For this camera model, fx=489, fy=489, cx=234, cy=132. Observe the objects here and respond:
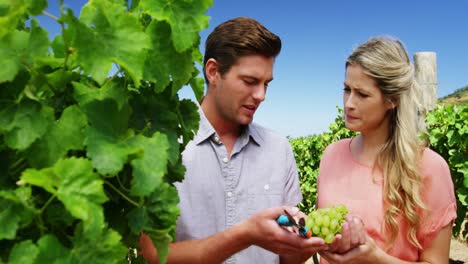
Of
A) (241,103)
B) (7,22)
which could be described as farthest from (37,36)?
(241,103)

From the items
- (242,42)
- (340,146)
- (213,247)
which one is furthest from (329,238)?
(242,42)

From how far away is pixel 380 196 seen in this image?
2984 millimetres

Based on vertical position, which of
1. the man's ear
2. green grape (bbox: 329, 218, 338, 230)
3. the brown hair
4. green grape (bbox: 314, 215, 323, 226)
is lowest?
green grape (bbox: 329, 218, 338, 230)

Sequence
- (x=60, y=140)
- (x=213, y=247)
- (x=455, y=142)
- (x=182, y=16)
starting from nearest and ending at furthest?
(x=60, y=140) → (x=182, y=16) → (x=213, y=247) → (x=455, y=142)

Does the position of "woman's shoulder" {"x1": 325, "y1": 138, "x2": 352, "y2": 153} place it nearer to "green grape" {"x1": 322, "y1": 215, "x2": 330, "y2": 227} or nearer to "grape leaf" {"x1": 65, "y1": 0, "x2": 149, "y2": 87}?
"green grape" {"x1": 322, "y1": 215, "x2": 330, "y2": 227}

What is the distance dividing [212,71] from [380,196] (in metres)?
1.29

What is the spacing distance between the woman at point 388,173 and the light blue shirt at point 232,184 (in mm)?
425

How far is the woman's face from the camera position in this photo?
118 inches

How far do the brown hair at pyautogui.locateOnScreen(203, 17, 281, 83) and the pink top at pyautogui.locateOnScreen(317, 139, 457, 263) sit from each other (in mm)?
917

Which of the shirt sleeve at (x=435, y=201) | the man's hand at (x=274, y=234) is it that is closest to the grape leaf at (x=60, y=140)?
the man's hand at (x=274, y=234)

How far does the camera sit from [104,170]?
3.52 feet

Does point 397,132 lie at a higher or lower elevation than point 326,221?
higher

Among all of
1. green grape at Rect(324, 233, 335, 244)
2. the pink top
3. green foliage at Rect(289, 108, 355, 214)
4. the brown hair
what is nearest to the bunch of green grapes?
green grape at Rect(324, 233, 335, 244)

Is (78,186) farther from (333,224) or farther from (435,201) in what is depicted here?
(435,201)
